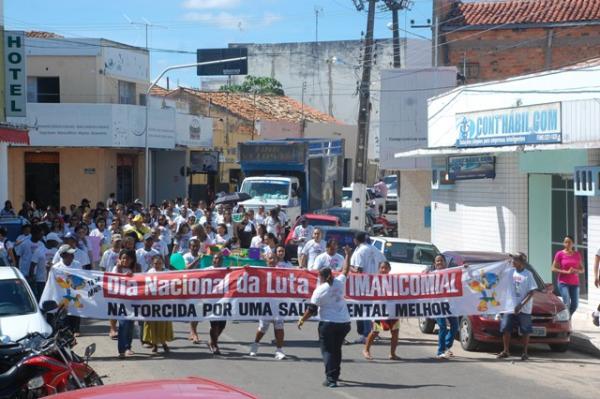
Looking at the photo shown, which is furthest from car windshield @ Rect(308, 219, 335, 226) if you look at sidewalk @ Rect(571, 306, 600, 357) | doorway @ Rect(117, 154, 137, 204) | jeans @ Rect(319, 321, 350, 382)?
doorway @ Rect(117, 154, 137, 204)

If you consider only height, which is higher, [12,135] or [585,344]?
[12,135]

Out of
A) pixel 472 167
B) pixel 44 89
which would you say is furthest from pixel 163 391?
pixel 44 89

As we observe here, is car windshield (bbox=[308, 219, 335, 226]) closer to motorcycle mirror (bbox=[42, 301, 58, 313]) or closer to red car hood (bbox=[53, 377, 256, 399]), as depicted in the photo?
motorcycle mirror (bbox=[42, 301, 58, 313])

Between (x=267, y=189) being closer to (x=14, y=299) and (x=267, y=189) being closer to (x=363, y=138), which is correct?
(x=363, y=138)

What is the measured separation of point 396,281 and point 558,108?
276 inches

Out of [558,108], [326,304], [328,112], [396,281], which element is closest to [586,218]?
[558,108]

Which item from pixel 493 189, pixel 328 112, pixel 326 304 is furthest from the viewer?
pixel 328 112

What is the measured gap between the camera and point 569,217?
70.0 feet

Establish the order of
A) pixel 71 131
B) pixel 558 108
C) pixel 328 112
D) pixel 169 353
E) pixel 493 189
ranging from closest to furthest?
pixel 169 353, pixel 558 108, pixel 493 189, pixel 71 131, pixel 328 112

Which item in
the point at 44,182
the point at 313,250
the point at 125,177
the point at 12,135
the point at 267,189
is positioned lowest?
the point at 313,250

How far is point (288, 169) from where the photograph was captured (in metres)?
34.7

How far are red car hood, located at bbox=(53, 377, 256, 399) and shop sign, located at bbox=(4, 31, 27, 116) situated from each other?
2455 centimetres

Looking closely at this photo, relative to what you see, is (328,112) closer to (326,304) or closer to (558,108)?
(558,108)

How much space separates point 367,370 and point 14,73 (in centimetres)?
1867
